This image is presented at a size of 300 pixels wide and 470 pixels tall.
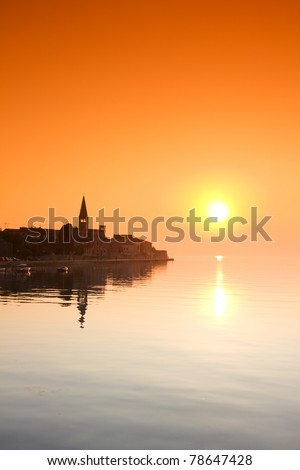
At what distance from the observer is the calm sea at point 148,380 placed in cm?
2097

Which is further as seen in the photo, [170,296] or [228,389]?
[170,296]

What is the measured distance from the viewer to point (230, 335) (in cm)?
4734

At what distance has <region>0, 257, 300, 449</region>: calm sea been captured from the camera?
21.0 m

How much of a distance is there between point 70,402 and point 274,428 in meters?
8.51

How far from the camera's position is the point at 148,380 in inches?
1179

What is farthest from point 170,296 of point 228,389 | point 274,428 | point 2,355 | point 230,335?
point 274,428

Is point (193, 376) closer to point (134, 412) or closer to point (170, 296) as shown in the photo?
point (134, 412)

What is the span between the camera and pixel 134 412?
2381 centimetres

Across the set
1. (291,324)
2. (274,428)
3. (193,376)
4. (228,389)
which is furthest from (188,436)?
(291,324)

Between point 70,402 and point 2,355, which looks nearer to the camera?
point 70,402
